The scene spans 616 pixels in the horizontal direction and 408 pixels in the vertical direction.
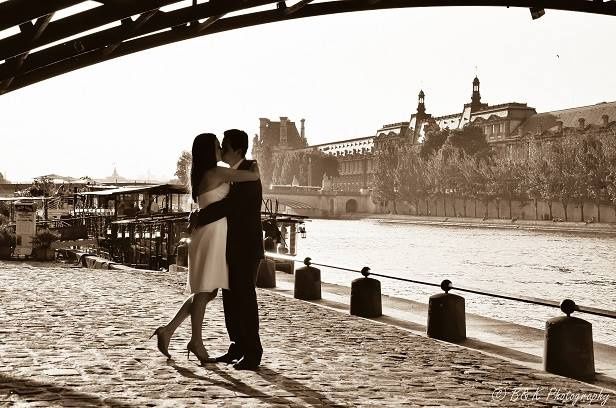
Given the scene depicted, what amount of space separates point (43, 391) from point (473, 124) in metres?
92.2

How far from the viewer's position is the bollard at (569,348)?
7074 mm

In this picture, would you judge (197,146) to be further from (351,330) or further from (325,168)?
(325,168)

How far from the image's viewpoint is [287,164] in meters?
141

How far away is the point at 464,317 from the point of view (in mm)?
9016

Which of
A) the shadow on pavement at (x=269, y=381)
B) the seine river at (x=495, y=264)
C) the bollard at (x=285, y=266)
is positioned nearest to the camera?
the shadow on pavement at (x=269, y=381)

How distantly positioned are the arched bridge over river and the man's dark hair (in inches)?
3895

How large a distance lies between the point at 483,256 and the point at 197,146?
40.0 metres

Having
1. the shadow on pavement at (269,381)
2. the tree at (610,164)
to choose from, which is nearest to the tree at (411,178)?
the tree at (610,164)

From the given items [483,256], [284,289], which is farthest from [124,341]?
[483,256]

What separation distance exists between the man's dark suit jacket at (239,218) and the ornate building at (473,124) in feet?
237

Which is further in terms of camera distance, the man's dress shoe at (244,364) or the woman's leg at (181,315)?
the woman's leg at (181,315)

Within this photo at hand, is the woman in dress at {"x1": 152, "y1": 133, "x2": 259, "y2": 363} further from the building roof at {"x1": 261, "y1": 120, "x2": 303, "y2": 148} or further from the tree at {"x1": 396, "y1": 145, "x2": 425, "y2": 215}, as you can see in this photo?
the building roof at {"x1": 261, "y1": 120, "x2": 303, "y2": 148}

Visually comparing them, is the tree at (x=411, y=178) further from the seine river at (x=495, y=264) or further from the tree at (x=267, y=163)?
the tree at (x=267, y=163)

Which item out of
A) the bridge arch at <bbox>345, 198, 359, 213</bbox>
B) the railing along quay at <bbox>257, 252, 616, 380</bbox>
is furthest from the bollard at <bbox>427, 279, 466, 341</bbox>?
the bridge arch at <bbox>345, 198, 359, 213</bbox>
